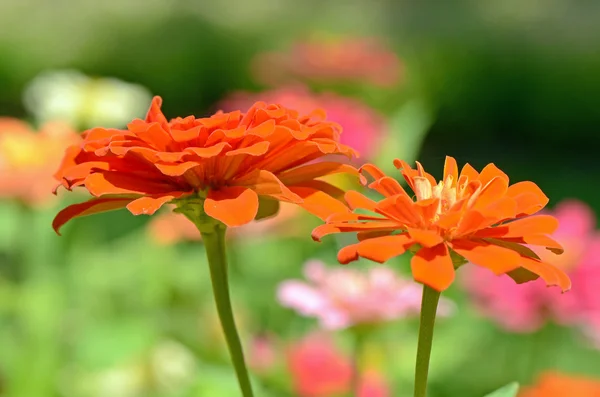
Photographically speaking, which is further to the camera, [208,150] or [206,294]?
[206,294]

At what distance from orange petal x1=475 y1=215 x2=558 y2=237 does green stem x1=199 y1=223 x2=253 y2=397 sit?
114mm

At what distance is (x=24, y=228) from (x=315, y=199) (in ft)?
2.73

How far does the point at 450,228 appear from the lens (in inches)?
12.9

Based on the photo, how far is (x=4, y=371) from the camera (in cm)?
97

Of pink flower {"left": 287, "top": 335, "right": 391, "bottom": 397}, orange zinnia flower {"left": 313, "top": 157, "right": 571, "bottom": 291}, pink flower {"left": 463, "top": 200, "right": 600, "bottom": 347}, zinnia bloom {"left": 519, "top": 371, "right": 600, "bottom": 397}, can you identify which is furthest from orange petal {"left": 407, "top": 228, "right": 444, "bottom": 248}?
pink flower {"left": 463, "top": 200, "right": 600, "bottom": 347}

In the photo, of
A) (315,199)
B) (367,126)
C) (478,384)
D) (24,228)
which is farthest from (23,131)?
(315,199)

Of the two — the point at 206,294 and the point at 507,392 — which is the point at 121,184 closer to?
the point at 507,392

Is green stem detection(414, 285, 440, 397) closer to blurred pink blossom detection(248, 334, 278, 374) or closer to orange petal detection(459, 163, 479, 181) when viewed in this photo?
orange petal detection(459, 163, 479, 181)

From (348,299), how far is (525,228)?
1.00ft

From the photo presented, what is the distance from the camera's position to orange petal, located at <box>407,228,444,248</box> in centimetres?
31

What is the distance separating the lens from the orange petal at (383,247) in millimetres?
300

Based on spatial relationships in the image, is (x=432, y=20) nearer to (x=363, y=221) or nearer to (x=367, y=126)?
(x=367, y=126)

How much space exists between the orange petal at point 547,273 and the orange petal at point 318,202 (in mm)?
76

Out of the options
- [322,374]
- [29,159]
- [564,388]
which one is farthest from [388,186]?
[29,159]
